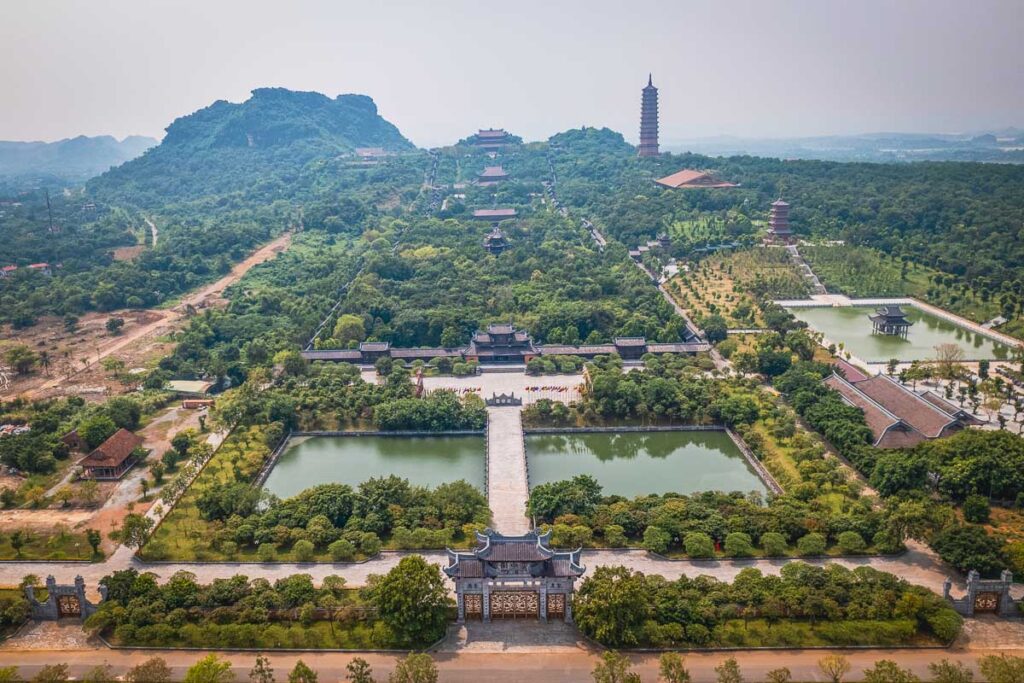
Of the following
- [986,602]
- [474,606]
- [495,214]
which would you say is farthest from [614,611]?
[495,214]

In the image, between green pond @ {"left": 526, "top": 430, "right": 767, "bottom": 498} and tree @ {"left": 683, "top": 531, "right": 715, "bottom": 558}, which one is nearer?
tree @ {"left": 683, "top": 531, "right": 715, "bottom": 558}

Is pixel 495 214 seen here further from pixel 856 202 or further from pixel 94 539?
pixel 94 539

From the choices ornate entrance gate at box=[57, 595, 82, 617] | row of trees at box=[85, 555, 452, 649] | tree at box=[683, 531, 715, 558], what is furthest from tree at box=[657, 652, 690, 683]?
ornate entrance gate at box=[57, 595, 82, 617]

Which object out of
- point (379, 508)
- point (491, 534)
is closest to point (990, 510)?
point (491, 534)

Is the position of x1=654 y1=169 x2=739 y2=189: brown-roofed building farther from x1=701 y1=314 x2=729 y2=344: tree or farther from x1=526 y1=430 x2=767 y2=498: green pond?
x1=526 y1=430 x2=767 y2=498: green pond

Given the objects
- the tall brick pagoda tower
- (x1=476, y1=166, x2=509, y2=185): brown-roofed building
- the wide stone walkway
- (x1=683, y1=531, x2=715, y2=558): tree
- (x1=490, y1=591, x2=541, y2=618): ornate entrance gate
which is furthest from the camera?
the tall brick pagoda tower

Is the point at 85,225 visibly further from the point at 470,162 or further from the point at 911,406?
the point at 911,406
